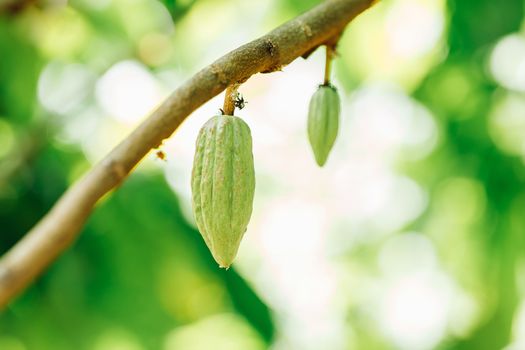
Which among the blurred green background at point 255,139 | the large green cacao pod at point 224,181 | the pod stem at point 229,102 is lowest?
the blurred green background at point 255,139

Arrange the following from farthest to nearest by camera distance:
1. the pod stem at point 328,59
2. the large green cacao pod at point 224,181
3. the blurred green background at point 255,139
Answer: the blurred green background at point 255,139 < the pod stem at point 328,59 < the large green cacao pod at point 224,181

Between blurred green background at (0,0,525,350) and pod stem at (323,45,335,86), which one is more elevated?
pod stem at (323,45,335,86)

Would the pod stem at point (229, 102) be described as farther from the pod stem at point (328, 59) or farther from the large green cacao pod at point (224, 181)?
the pod stem at point (328, 59)

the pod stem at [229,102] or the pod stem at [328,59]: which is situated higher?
the pod stem at [229,102]

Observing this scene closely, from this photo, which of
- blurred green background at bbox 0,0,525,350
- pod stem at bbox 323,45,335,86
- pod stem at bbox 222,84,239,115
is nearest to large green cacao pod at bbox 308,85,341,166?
pod stem at bbox 323,45,335,86

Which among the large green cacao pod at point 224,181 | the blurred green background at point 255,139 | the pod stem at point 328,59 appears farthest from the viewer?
the blurred green background at point 255,139

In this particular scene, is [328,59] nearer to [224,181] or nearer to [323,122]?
[323,122]

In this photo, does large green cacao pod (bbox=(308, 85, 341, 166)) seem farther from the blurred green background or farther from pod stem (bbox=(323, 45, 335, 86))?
the blurred green background

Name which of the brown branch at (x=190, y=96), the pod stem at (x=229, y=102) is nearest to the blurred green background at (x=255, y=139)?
the brown branch at (x=190, y=96)
